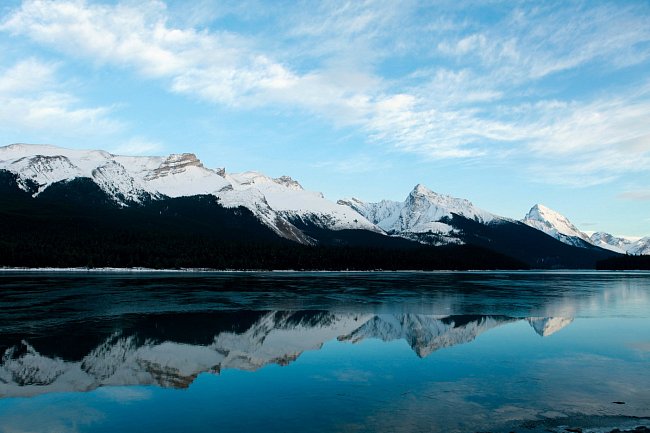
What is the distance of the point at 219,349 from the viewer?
3378 centimetres

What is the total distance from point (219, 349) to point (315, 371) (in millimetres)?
8508

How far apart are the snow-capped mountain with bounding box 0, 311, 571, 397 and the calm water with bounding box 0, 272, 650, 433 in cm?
12

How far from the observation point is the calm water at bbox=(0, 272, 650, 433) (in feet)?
64.8

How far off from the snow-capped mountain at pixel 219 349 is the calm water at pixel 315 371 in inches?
4.9

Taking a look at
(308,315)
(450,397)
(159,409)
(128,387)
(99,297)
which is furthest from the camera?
(99,297)

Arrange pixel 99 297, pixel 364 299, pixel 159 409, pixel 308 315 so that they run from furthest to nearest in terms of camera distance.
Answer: pixel 364 299 < pixel 99 297 < pixel 308 315 < pixel 159 409

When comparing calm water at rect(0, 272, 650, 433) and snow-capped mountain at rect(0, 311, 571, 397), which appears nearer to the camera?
calm water at rect(0, 272, 650, 433)

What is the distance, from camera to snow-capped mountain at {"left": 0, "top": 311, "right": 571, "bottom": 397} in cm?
2569

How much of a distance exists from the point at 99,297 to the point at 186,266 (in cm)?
13025

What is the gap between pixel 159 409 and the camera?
21.0 meters

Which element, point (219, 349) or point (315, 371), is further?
point (219, 349)

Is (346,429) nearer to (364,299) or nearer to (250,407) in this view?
(250,407)

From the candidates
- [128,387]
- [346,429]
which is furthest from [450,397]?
[128,387]

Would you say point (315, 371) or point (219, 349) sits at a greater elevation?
point (219, 349)
